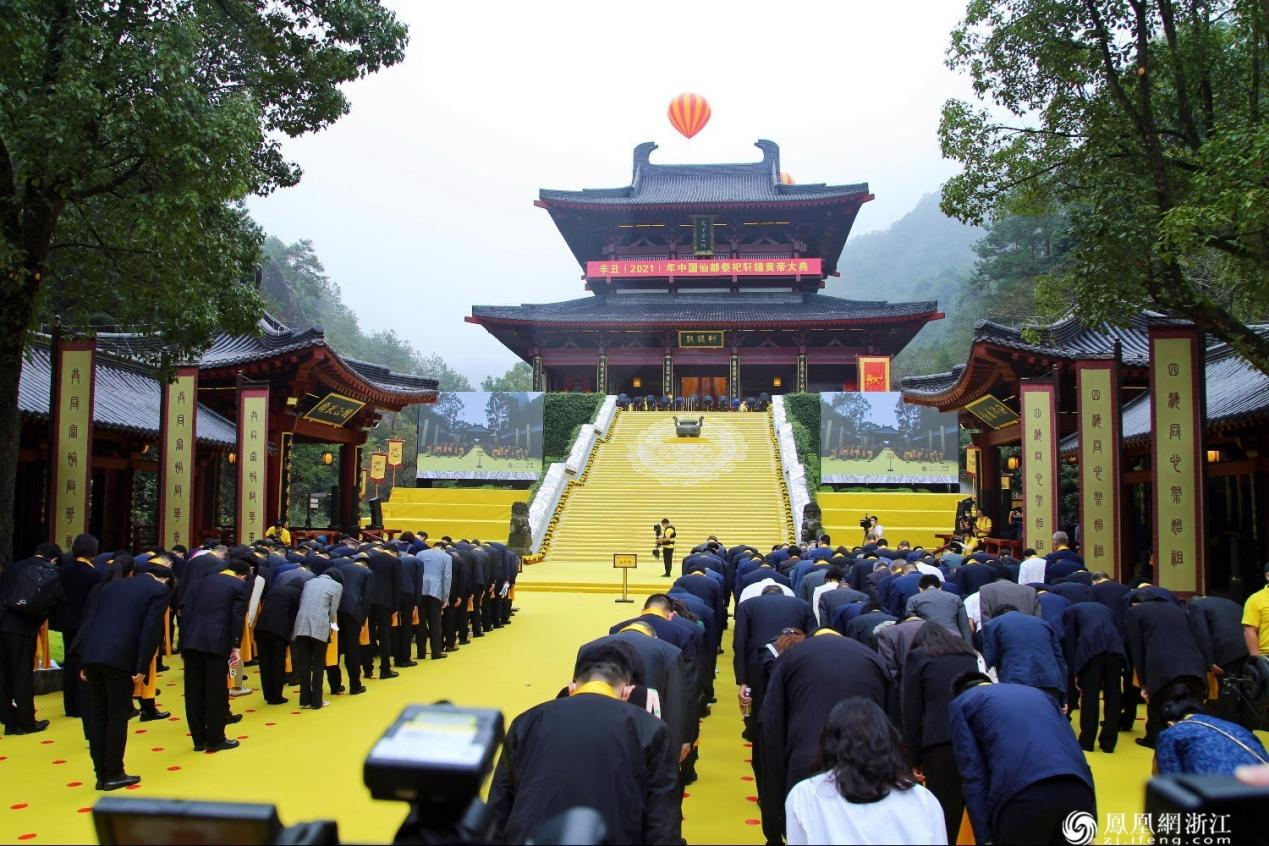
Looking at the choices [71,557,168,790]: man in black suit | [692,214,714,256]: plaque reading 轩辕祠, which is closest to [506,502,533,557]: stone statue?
[71,557,168,790]: man in black suit

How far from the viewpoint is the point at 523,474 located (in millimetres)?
27391

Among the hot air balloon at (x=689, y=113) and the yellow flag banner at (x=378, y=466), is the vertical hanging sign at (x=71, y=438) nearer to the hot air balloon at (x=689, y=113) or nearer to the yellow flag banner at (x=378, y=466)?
the yellow flag banner at (x=378, y=466)

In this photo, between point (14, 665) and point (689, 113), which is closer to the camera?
point (14, 665)

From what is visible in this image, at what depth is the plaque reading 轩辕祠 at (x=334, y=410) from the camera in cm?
2020

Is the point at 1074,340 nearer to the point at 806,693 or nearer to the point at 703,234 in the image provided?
the point at 806,693

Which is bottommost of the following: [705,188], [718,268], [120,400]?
[120,400]

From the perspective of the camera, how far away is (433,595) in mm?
10047

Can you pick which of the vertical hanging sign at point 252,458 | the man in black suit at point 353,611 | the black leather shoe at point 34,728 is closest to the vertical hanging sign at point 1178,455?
the man in black suit at point 353,611

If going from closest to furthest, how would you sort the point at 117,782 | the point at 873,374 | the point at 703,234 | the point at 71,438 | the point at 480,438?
the point at 117,782, the point at 71,438, the point at 480,438, the point at 873,374, the point at 703,234

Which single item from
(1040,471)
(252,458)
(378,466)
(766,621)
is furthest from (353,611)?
(378,466)

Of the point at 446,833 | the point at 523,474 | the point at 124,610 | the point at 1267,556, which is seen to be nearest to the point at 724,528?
the point at 523,474

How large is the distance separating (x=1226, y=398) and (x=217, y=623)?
1347 cm

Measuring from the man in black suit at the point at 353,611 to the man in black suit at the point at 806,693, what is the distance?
5270 mm

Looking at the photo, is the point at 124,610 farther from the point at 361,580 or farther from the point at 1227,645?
the point at 1227,645
